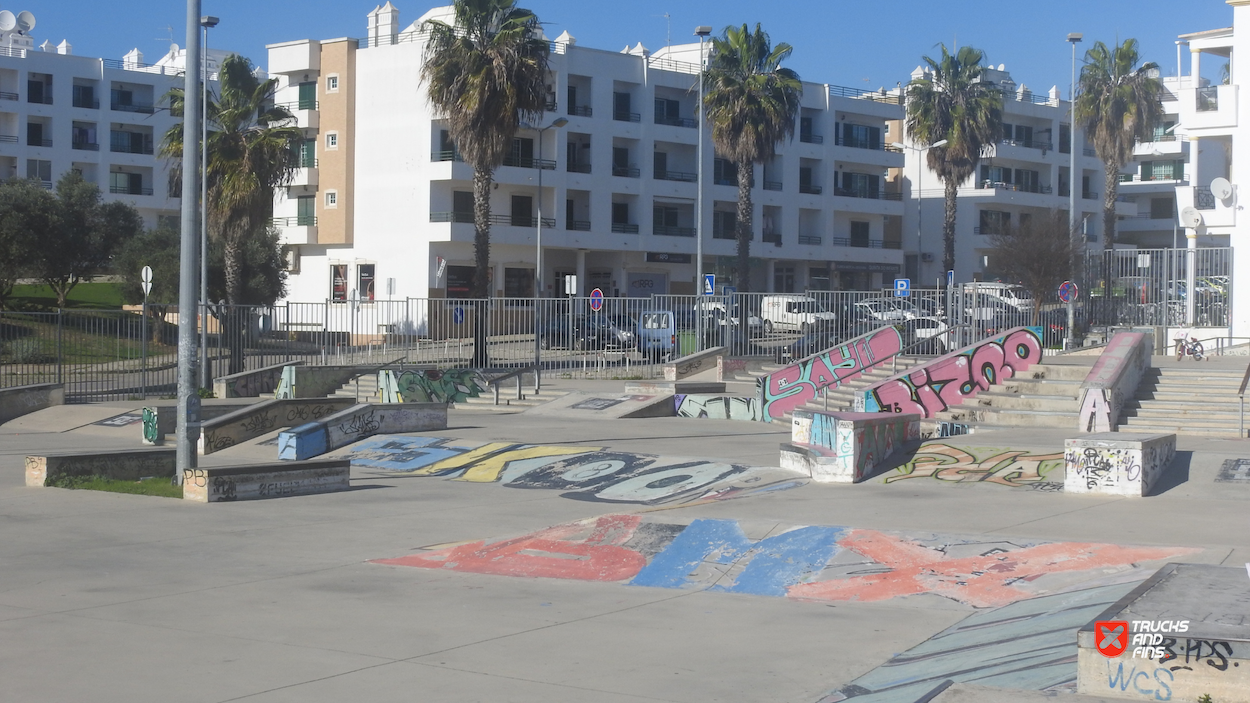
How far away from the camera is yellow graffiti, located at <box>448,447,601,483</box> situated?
16.2 metres

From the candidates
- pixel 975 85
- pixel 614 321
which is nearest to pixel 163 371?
pixel 614 321

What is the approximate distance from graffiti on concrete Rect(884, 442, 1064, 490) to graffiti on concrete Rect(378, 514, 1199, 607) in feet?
12.4

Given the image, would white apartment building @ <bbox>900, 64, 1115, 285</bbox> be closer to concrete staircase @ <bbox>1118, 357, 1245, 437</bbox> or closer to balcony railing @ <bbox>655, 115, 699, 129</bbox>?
balcony railing @ <bbox>655, 115, 699, 129</bbox>

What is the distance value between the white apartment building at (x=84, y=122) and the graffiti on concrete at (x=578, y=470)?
5578 cm

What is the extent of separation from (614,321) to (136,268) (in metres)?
30.8

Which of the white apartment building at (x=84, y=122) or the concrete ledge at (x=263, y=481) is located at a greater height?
the white apartment building at (x=84, y=122)

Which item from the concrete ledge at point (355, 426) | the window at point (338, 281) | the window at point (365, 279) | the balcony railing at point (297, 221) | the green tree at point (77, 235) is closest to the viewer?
the concrete ledge at point (355, 426)

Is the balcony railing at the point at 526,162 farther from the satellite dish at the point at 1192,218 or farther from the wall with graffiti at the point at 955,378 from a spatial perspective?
the wall with graffiti at the point at 955,378

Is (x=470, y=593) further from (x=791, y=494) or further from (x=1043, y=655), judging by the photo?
(x=791, y=494)

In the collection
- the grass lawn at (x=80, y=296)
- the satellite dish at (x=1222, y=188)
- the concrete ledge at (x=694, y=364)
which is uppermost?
the satellite dish at (x=1222, y=188)

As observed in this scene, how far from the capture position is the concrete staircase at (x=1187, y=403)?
17312mm

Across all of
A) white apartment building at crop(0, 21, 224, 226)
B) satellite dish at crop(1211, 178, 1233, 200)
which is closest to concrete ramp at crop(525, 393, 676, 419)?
satellite dish at crop(1211, 178, 1233, 200)

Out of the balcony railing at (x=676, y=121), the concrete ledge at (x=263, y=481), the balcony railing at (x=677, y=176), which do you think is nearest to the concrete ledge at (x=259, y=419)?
the concrete ledge at (x=263, y=481)

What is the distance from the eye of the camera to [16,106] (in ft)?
217
